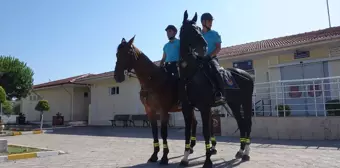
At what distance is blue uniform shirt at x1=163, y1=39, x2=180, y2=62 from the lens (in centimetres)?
661

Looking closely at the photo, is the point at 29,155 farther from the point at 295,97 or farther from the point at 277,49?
the point at 295,97

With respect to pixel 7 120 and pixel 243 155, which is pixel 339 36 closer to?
pixel 243 155

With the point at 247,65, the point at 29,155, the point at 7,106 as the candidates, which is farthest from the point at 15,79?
the point at 29,155

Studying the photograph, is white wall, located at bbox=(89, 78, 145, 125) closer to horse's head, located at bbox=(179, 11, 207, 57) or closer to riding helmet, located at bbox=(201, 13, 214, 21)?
riding helmet, located at bbox=(201, 13, 214, 21)

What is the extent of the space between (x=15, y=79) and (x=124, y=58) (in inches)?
1198

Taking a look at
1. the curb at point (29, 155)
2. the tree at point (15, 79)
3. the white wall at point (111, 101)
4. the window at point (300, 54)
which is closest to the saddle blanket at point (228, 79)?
the curb at point (29, 155)

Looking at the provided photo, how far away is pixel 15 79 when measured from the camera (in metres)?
31.8

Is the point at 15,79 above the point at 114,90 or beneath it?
above

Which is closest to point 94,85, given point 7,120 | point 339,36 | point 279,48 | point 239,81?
point 7,120

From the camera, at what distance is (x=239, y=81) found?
6641 mm

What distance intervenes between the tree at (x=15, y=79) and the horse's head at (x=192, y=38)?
30916mm

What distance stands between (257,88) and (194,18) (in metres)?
10.4

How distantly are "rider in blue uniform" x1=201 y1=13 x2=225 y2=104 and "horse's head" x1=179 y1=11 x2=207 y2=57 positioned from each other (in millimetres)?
445

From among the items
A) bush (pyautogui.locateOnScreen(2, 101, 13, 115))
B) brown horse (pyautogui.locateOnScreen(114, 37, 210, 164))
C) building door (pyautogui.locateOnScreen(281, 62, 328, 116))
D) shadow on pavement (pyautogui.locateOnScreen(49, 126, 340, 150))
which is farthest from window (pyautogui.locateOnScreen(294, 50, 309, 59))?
A: bush (pyautogui.locateOnScreen(2, 101, 13, 115))
